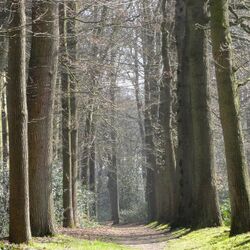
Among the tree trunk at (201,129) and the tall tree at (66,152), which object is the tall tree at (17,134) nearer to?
the tree trunk at (201,129)

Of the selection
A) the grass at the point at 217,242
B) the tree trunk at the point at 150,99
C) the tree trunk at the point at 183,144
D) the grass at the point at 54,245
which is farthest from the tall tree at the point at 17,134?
the tree trunk at the point at 150,99

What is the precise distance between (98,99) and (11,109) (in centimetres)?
774

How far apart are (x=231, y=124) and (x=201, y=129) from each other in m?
4.39

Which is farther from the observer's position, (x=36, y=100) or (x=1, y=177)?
(x=1, y=177)

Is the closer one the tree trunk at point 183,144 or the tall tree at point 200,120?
the tall tree at point 200,120

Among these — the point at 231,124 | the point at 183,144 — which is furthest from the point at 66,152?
the point at 231,124

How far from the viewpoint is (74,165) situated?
2039 cm

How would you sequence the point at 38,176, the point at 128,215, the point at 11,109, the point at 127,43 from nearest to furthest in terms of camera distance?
the point at 11,109 → the point at 38,176 → the point at 127,43 → the point at 128,215

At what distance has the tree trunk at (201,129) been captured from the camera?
15.4 m

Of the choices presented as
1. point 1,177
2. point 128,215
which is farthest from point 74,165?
point 128,215

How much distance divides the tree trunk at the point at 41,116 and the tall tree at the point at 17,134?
1.85 m

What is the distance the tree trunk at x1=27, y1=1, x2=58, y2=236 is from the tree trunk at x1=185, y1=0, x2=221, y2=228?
4832mm

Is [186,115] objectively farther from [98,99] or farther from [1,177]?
[1,177]

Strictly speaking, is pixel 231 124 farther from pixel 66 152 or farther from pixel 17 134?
pixel 66 152
